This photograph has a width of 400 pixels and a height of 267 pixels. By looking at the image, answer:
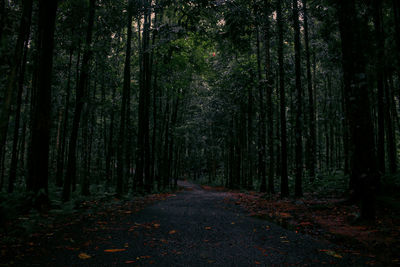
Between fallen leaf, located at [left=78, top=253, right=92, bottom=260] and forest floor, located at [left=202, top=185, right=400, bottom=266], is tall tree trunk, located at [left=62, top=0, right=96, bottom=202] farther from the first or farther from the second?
forest floor, located at [left=202, top=185, right=400, bottom=266]

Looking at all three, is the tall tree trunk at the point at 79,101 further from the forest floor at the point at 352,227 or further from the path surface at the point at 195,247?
the forest floor at the point at 352,227

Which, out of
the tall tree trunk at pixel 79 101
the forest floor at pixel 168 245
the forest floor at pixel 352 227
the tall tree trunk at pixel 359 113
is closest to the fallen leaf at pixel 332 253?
the forest floor at pixel 168 245

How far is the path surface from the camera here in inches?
154

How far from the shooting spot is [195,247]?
15.5ft

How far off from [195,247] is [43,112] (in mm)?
6820

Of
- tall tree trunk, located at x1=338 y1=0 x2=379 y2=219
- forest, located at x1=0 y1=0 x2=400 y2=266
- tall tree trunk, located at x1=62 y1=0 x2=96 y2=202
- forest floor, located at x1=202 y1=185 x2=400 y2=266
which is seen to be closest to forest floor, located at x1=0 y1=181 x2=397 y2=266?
forest floor, located at x1=202 y1=185 x2=400 y2=266

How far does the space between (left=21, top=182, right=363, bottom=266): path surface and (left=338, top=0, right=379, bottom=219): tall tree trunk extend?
7.83 ft

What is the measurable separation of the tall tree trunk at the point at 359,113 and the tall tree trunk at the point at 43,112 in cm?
933

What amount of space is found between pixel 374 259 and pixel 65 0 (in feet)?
45.9

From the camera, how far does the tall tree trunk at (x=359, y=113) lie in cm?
648

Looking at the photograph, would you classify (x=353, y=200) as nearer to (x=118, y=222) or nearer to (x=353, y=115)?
(x=353, y=115)

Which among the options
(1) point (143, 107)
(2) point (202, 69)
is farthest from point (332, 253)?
(2) point (202, 69)

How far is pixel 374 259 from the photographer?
13.4 feet

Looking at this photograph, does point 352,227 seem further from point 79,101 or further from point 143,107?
point 143,107
